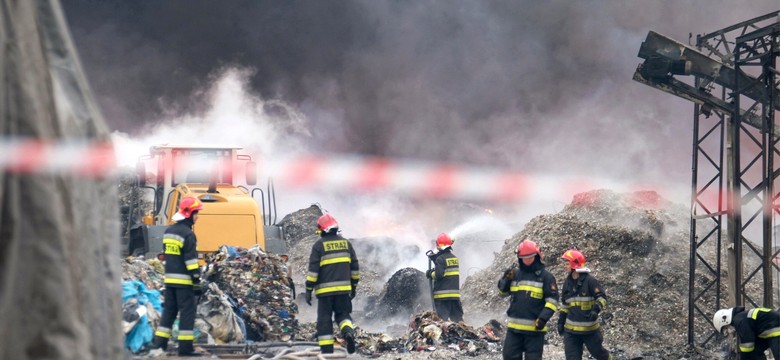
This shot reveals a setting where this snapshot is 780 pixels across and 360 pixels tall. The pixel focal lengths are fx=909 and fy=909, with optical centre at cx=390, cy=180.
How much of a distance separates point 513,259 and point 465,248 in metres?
6.54

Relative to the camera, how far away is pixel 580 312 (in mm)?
10750

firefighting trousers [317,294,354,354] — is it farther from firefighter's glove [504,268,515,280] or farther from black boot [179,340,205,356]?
firefighter's glove [504,268,515,280]

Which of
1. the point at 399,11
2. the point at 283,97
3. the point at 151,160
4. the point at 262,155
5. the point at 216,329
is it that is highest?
the point at 399,11

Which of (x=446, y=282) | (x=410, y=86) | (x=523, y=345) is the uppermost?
(x=410, y=86)

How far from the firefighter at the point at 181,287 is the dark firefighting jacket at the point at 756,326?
5.71m

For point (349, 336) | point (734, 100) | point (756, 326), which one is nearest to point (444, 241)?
point (349, 336)

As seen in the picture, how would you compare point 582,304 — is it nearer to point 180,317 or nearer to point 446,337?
point 446,337

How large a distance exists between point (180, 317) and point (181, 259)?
65 cm

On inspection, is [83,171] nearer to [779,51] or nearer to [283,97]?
[779,51]

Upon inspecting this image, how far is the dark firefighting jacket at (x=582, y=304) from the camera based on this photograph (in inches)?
422

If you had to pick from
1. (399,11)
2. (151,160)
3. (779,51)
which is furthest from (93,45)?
(779,51)

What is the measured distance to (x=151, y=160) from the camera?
1527cm

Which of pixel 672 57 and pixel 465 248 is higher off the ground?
pixel 672 57

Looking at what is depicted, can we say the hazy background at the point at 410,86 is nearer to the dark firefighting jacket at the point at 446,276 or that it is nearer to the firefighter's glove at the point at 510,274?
the dark firefighting jacket at the point at 446,276
